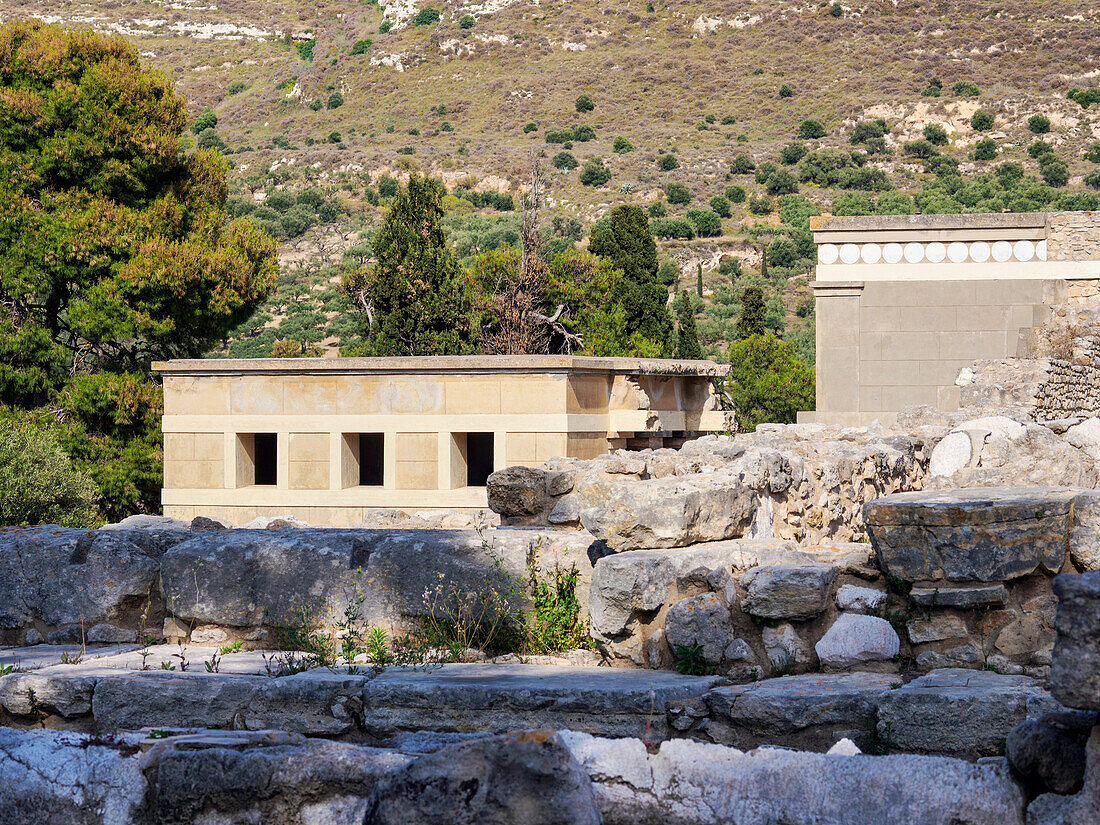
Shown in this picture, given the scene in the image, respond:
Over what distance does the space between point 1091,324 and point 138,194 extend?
1623 centimetres

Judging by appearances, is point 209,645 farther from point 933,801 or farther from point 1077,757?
point 1077,757

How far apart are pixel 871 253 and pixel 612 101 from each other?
183 ft

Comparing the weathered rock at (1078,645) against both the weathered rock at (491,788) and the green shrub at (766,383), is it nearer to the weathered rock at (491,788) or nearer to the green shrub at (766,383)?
the weathered rock at (491,788)

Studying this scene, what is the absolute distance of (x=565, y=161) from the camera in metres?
61.9

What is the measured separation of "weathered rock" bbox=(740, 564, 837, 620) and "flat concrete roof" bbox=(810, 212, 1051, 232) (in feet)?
44.6

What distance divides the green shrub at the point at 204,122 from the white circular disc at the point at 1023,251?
63224mm

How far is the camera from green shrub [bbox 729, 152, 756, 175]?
61.5 metres

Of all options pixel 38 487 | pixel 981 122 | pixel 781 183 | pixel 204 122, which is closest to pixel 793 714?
pixel 38 487

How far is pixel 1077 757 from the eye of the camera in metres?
3.14

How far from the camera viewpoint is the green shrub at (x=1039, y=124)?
59719mm

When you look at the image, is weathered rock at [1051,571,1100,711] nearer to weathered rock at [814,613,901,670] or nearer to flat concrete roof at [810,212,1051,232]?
weathered rock at [814,613,901,670]

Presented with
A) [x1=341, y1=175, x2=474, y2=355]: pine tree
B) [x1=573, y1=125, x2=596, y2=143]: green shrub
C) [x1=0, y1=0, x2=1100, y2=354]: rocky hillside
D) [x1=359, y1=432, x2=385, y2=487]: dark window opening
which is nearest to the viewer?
[x1=359, y1=432, x2=385, y2=487]: dark window opening

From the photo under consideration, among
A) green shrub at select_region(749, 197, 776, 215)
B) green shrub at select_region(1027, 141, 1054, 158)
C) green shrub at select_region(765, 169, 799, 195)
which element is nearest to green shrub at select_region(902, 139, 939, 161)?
green shrub at select_region(1027, 141, 1054, 158)

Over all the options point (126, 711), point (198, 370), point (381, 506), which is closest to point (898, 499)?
point (126, 711)
